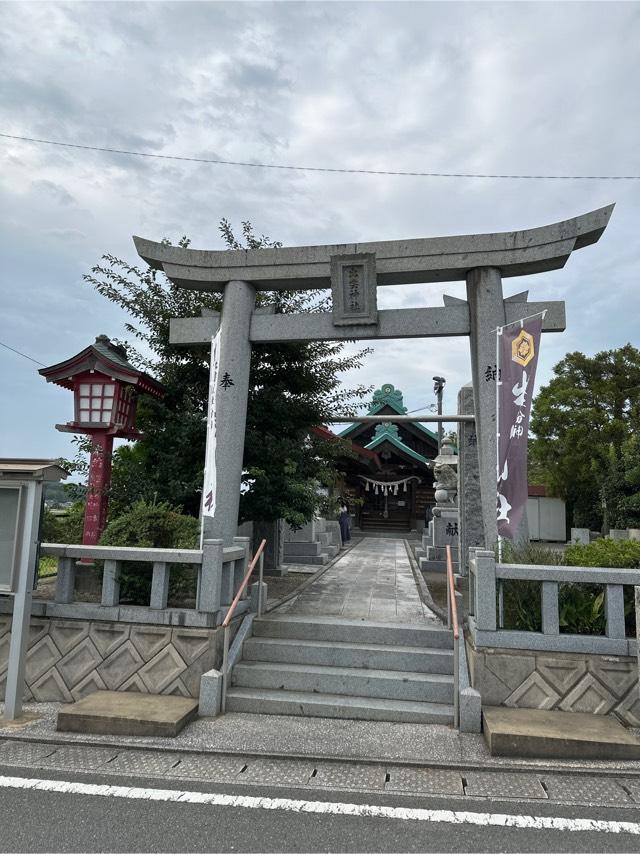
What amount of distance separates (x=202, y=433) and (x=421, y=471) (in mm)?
19388

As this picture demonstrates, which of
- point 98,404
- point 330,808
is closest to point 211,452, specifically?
point 98,404

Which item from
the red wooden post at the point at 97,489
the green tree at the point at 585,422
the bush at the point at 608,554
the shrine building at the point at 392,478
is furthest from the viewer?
Answer: the shrine building at the point at 392,478

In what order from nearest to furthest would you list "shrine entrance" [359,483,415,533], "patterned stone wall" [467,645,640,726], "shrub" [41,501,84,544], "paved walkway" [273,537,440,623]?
"patterned stone wall" [467,645,640,726], "paved walkway" [273,537,440,623], "shrub" [41,501,84,544], "shrine entrance" [359,483,415,533]

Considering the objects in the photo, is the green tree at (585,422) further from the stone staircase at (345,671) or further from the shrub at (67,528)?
the shrub at (67,528)

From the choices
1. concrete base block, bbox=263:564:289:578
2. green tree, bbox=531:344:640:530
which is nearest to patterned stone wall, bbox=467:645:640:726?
concrete base block, bbox=263:564:289:578

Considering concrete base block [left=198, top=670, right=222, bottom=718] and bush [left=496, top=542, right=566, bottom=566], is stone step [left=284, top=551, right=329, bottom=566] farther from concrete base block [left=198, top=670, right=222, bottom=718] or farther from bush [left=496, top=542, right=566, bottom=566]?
concrete base block [left=198, top=670, right=222, bottom=718]

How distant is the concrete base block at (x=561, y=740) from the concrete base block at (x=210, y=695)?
8.55 feet

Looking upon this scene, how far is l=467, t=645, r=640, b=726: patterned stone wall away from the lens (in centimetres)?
514

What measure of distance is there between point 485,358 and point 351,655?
4087mm

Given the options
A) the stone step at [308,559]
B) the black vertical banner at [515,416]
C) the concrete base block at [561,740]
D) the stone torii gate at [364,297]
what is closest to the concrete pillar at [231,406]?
the stone torii gate at [364,297]

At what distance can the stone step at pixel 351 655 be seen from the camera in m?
5.92

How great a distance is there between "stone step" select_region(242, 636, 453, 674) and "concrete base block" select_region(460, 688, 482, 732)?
0.83 meters

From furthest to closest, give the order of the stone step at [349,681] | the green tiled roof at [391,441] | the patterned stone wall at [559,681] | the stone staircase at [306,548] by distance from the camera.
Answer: the green tiled roof at [391,441] → the stone staircase at [306,548] → the stone step at [349,681] → the patterned stone wall at [559,681]

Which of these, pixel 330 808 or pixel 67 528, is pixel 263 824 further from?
pixel 67 528
